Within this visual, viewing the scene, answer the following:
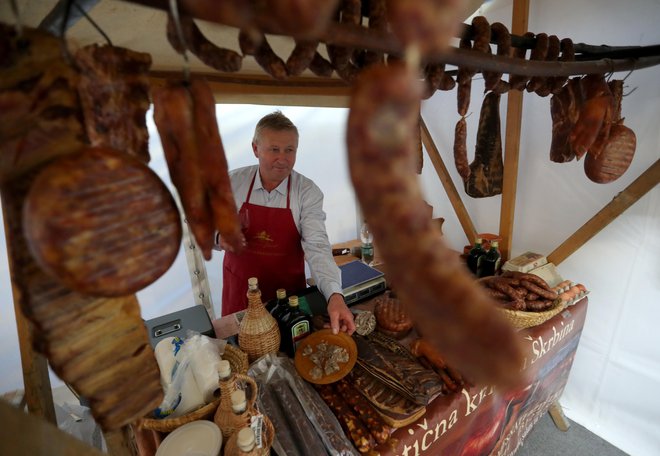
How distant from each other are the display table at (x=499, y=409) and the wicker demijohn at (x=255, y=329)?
0.78 m

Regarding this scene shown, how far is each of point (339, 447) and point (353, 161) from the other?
1353 mm

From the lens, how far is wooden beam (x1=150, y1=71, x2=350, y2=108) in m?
2.70

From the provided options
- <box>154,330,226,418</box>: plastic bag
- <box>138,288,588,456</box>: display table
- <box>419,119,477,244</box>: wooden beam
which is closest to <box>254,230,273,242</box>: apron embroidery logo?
<box>138,288,588,456</box>: display table

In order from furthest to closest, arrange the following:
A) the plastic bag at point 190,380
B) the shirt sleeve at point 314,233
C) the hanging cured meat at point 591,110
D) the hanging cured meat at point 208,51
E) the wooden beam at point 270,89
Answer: the wooden beam at point 270,89, the shirt sleeve at point 314,233, the hanging cured meat at point 591,110, the plastic bag at point 190,380, the hanging cured meat at point 208,51

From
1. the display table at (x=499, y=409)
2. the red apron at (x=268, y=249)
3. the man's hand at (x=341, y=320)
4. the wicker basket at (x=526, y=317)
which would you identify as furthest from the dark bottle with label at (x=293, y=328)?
the wicker basket at (x=526, y=317)

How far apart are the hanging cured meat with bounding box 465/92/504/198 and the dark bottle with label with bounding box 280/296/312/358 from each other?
4.41 feet

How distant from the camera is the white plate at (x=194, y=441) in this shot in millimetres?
1206

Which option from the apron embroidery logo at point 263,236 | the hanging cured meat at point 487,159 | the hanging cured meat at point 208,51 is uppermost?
the hanging cured meat at point 208,51

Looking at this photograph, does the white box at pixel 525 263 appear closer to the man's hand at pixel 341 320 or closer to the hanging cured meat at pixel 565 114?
the hanging cured meat at pixel 565 114

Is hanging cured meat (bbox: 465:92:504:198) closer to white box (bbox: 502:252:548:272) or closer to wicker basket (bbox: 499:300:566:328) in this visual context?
wicker basket (bbox: 499:300:566:328)

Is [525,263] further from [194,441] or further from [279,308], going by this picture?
[194,441]

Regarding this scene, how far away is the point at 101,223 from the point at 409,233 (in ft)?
1.68

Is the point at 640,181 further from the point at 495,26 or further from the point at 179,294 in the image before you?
the point at 179,294

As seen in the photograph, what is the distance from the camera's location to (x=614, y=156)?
1793mm
